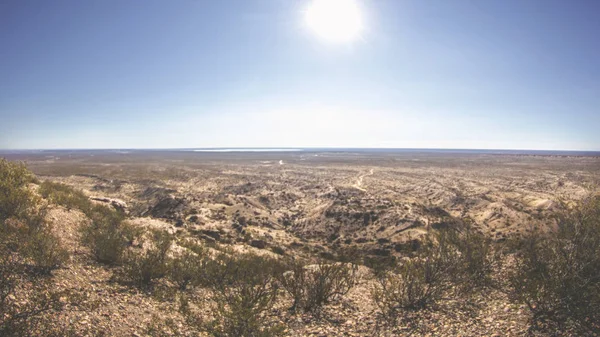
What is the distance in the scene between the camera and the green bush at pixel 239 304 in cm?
545

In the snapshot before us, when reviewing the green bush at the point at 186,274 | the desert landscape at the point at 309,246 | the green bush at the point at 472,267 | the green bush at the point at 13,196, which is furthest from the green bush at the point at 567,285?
the green bush at the point at 13,196

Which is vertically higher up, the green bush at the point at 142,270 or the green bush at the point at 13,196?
the green bush at the point at 13,196

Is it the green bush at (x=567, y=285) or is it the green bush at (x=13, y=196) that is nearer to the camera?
the green bush at (x=567, y=285)

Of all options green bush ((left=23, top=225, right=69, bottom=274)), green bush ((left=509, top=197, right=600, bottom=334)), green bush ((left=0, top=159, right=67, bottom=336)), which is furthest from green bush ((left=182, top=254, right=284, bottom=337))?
green bush ((left=509, top=197, right=600, bottom=334))

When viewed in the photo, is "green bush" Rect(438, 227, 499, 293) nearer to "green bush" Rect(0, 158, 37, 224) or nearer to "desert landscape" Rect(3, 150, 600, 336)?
"desert landscape" Rect(3, 150, 600, 336)

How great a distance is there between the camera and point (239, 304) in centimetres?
575

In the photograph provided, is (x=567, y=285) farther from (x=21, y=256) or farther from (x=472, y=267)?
(x=21, y=256)

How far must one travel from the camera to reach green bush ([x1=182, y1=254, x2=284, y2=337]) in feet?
17.9

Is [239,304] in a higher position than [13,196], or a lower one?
lower

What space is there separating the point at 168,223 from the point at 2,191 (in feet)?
35.4

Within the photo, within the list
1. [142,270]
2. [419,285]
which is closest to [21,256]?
[142,270]

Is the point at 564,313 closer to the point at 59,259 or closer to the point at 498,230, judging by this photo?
the point at 59,259

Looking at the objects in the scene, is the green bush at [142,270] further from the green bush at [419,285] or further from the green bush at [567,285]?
the green bush at [567,285]

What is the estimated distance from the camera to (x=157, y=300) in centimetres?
783
